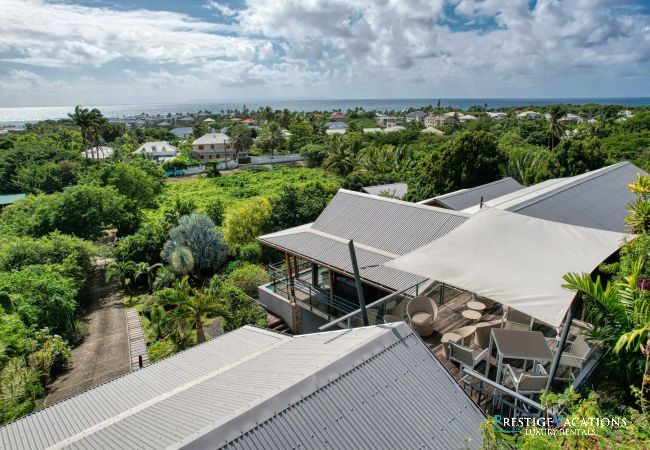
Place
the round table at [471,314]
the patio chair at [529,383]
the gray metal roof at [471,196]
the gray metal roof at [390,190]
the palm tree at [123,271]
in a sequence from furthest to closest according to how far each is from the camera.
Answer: the gray metal roof at [390,190]
the palm tree at [123,271]
the gray metal roof at [471,196]
the round table at [471,314]
the patio chair at [529,383]

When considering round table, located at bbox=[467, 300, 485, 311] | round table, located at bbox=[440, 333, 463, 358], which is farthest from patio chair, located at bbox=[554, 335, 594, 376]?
round table, located at bbox=[467, 300, 485, 311]

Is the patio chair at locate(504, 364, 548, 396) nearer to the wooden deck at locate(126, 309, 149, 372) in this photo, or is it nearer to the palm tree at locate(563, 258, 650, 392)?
the palm tree at locate(563, 258, 650, 392)

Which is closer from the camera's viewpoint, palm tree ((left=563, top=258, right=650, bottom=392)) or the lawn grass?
palm tree ((left=563, top=258, right=650, bottom=392))

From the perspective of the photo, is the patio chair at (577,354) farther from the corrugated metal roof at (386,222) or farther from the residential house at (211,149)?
the residential house at (211,149)

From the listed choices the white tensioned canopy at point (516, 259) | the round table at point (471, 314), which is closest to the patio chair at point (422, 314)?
the round table at point (471, 314)

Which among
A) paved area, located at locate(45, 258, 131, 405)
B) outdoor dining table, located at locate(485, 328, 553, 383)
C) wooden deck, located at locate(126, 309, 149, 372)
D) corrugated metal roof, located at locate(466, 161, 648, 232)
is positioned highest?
corrugated metal roof, located at locate(466, 161, 648, 232)

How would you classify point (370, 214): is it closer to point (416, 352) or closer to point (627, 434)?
point (416, 352)
